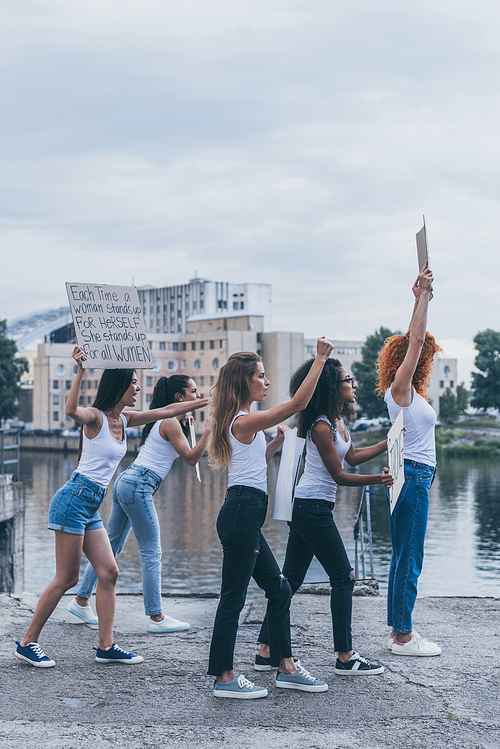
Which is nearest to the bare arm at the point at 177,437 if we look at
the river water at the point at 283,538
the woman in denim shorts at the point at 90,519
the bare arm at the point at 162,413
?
the bare arm at the point at 162,413

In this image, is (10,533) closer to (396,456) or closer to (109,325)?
(109,325)

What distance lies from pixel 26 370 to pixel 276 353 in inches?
1195

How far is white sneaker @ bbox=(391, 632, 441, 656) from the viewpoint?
18.7ft

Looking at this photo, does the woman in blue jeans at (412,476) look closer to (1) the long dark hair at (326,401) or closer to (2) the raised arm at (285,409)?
(1) the long dark hair at (326,401)

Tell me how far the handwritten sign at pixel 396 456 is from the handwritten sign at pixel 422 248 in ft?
2.97

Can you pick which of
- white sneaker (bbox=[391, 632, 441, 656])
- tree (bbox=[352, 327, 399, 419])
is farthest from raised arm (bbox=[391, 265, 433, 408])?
tree (bbox=[352, 327, 399, 419])

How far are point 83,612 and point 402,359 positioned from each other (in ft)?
10.7

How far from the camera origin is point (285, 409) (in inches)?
184

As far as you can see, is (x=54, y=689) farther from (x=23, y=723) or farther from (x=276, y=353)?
(x=276, y=353)

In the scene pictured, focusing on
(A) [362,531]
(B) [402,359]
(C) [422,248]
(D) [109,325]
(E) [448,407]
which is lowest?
(E) [448,407]

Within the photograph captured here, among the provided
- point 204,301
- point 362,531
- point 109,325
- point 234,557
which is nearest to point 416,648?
point 234,557

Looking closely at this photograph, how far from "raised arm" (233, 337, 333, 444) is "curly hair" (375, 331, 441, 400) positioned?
1053 millimetres

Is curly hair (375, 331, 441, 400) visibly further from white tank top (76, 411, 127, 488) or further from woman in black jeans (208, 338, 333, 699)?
white tank top (76, 411, 127, 488)

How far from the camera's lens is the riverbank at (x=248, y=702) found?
430cm
